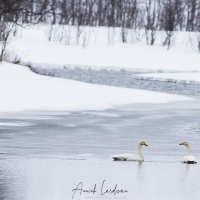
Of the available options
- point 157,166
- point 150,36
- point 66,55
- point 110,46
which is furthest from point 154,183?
point 150,36

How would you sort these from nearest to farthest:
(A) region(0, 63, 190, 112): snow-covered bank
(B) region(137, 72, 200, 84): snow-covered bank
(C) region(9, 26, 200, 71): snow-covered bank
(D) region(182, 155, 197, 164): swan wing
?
(D) region(182, 155, 197, 164): swan wing < (A) region(0, 63, 190, 112): snow-covered bank < (B) region(137, 72, 200, 84): snow-covered bank < (C) region(9, 26, 200, 71): snow-covered bank

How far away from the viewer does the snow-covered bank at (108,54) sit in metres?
46.2

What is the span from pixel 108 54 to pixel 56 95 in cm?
2690

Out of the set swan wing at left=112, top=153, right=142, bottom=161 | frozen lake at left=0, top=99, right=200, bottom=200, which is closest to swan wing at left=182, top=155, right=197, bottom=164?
frozen lake at left=0, top=99, right=200, bottom=200

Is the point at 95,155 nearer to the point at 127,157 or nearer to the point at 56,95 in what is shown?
the point at 127,157

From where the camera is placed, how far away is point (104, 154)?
13148mm

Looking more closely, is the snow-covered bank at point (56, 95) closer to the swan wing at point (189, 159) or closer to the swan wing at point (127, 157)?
the swan wing at point (127, 157)

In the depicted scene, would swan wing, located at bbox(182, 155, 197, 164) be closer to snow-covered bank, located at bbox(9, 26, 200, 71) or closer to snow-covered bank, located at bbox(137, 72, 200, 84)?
snow-covered bank, located at bbox(137, 72, 200, 84)

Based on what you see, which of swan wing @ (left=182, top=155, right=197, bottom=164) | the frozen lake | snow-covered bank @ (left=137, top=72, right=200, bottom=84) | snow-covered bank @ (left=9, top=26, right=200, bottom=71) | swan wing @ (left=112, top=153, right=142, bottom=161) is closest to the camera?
the frozen lake

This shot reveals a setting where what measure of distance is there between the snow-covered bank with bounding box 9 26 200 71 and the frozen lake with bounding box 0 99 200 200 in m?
25.4

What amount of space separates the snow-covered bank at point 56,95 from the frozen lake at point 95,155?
151 centimetres

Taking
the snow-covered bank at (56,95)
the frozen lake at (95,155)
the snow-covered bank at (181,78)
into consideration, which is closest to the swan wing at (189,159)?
the frozen lake at (95,155)

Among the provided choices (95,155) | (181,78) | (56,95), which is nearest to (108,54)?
(181,78)

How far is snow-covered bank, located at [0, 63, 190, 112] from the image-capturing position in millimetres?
21500
